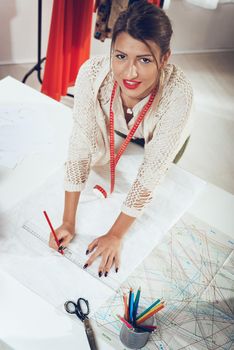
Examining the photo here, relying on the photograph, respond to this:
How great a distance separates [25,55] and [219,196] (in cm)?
202

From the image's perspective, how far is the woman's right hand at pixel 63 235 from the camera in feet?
3.67

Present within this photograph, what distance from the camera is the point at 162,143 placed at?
1.19 m

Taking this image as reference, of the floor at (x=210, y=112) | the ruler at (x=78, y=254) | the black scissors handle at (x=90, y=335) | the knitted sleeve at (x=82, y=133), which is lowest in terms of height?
the floor at (x=210, y=112)

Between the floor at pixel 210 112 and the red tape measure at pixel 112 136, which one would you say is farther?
the floor at pixel 210 112

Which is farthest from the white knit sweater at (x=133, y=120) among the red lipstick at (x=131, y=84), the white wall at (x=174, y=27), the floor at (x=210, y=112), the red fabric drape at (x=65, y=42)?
the white wall at (x=174, y=27)

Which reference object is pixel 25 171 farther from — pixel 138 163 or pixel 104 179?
pixel 138 163

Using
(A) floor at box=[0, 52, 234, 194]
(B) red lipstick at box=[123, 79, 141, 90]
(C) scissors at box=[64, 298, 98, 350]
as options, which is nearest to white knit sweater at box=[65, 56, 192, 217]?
(B) red lipstick at box=[123, 79, 141, 90]

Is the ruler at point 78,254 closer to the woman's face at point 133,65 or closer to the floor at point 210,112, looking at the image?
the woman's face at point 133,65

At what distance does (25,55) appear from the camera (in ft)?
9.55

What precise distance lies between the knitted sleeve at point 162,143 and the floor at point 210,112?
1.26 metres

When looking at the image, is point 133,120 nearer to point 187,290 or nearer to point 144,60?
point 144,60

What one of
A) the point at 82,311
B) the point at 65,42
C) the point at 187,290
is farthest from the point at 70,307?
the point at 65,42

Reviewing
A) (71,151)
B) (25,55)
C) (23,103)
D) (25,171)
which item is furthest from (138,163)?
(25,55)

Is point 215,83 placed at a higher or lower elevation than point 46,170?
lower
